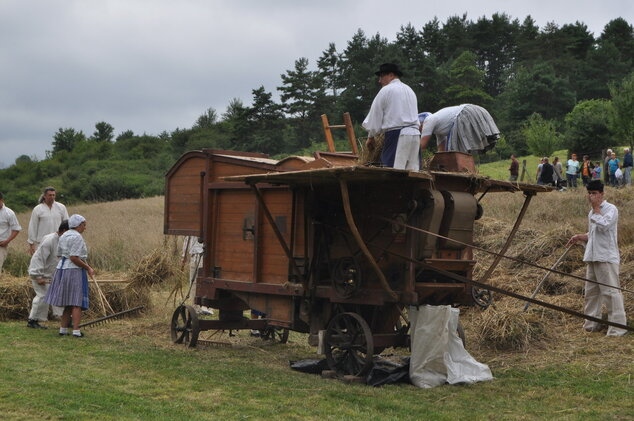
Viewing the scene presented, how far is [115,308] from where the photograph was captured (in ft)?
43.9

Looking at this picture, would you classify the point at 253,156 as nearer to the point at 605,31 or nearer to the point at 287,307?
the point at 287,307

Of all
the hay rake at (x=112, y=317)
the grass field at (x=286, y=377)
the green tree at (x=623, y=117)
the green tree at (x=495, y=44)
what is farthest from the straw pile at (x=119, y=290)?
the green tree at (x=495, y=44)

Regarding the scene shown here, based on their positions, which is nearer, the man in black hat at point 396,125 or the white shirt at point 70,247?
the man in black hat at point 396,125

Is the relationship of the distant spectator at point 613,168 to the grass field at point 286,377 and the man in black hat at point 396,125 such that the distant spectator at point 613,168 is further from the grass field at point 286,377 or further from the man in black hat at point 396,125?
the man in black hat at point 396,125

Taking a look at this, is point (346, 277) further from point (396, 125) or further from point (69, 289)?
point (69, 289)

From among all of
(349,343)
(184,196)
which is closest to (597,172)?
(184,196)

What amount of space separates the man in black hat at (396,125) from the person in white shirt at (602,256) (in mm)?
3403

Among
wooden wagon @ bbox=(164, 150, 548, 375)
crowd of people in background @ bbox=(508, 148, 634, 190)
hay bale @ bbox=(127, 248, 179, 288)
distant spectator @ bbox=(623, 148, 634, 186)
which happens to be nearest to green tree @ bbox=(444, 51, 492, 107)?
crowd of people in background @ bbox=(508, 148, 634, 190)

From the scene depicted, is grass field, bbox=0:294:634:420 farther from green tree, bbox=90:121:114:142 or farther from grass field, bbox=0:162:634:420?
green tree, bbox=90:121:114:142

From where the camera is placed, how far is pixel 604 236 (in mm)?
10664

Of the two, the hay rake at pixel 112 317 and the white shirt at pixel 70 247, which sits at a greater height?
the white shirt at pixel 70 247

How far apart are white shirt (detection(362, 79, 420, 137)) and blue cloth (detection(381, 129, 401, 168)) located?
2.9 inches

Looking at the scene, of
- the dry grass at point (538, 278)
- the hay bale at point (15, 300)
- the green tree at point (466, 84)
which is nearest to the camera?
the dry grass at point (538, 278)

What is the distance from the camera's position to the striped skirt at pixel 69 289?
11.1m
